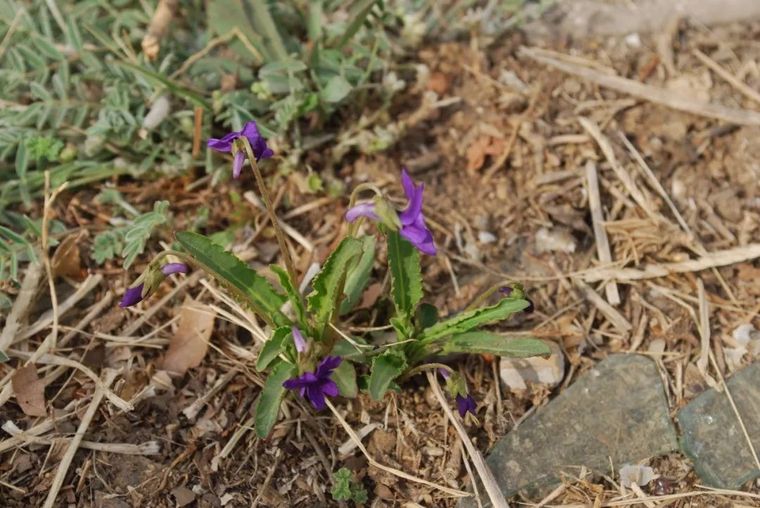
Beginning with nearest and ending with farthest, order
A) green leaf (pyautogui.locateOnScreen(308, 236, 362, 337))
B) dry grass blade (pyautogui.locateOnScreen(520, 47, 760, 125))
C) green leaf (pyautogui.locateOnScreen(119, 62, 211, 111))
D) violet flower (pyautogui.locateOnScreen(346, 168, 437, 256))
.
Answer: violet flower (pyautogui.locateOnScreen(346, 168, 437, 256))
green leaf (pyautogui.locateOnScreen(308, 236, 362, 337))
green leaf (pyautogui.locateOnScreen(119, 62, 211, 111))
dry grass blade (pyautogui.locateOnScreen(520, 47, 760, 125))

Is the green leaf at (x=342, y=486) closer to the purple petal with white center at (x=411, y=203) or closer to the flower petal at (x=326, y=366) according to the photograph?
the flower petal at (x=326, y=366)

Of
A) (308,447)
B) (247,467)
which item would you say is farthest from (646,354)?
(247,467)

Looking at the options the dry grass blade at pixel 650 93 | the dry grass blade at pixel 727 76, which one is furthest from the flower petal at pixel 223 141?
the dry grass blade at pixel 727 76

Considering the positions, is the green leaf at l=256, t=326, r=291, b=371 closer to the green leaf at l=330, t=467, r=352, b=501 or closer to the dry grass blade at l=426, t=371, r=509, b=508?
the green leaf at l=330, t=467, r=352, b=501

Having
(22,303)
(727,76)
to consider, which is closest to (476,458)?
(22,303)

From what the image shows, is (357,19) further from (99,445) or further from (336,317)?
(99,445)

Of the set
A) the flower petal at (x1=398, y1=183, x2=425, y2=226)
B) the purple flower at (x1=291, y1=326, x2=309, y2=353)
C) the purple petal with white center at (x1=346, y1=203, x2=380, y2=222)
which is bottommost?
the purple flower at (x1=291, y1=326, x2=309, y2=353)

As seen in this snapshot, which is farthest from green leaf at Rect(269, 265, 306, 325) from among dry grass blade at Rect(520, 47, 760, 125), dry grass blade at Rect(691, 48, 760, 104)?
dry grass blade at Rect(691, 48, 760, 104)
